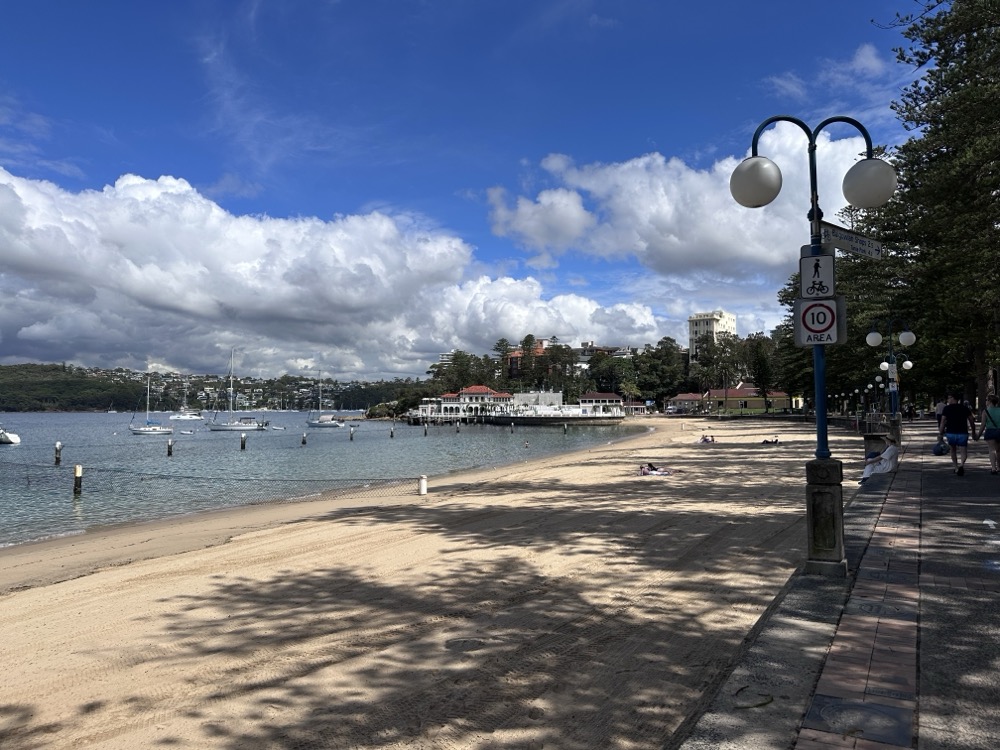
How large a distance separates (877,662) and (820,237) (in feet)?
12.0

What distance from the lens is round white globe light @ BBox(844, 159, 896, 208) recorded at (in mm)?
5391

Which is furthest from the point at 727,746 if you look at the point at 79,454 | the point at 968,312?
the point at 79,454

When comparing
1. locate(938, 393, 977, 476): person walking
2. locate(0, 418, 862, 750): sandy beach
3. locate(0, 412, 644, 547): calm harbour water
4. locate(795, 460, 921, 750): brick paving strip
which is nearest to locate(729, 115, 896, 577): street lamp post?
locate(795, 460, 921, 750): brick paving strip

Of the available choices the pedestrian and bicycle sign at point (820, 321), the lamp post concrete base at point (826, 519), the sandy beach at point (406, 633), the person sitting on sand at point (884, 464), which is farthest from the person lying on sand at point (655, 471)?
the pedestrian and bicycle sign at point (820, 321)

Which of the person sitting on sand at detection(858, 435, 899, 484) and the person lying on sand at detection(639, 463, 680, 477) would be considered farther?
the person lying on sand at detection(639, 463, 680, 477)

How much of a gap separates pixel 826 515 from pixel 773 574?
1.42 m

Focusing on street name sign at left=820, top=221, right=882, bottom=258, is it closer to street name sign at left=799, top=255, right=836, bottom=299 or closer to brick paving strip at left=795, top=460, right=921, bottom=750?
street name sign at left=799, top=255, right=836, bottom=299

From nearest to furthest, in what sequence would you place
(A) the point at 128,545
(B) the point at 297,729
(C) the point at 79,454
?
(B) the point at 297,729 < (A) the point at 128,545 < (C) the point at 79,454

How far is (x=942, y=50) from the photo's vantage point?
15.0 meters

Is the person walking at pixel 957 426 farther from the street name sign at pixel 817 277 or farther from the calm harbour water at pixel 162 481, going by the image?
the calm harbour water at pixel 162 481

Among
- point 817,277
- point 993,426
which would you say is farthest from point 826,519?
point 993,426

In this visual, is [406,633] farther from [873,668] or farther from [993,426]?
[993,426]

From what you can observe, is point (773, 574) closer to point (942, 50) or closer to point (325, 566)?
point (325, 566)

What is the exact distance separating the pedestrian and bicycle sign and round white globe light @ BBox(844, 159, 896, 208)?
3.15ft
